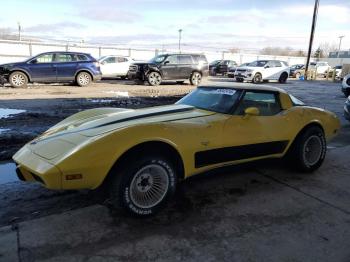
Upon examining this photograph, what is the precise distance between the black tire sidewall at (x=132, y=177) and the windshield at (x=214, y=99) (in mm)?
1131

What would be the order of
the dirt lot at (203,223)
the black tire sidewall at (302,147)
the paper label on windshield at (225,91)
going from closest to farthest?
the dirt lot at (203,223) → the paper label on windshield at (225,91) → the black tire sidewall at (302,147)

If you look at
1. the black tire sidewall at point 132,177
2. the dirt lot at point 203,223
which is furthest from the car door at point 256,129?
the black tire sidewall at point 132,177

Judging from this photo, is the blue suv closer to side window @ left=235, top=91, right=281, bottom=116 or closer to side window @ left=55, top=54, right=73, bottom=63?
side window @ left=55, top=54, right=73, bottom=63

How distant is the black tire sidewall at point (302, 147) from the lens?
5.00 metres

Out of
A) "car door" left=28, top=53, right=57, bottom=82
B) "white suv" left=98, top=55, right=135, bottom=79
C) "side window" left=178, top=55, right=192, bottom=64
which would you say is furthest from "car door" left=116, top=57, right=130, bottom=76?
"car door" left=28, top=53, right=57, bottom=82

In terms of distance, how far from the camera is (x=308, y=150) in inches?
205

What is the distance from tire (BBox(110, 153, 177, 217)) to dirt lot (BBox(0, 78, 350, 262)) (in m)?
0.14

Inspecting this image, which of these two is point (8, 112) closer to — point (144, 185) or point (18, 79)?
point (18, 79)

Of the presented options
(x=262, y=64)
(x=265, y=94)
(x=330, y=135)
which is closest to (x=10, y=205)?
(x=265, y=94)

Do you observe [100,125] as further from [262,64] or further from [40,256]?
[262,64]

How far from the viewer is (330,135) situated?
558 centimetres

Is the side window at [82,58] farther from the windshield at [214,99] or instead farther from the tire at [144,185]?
the tire at [144,185]

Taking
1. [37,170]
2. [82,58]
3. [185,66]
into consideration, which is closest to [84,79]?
[82,58]

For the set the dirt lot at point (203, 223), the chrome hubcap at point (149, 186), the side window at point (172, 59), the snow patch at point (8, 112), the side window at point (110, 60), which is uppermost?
the side window at point (172, 59)
